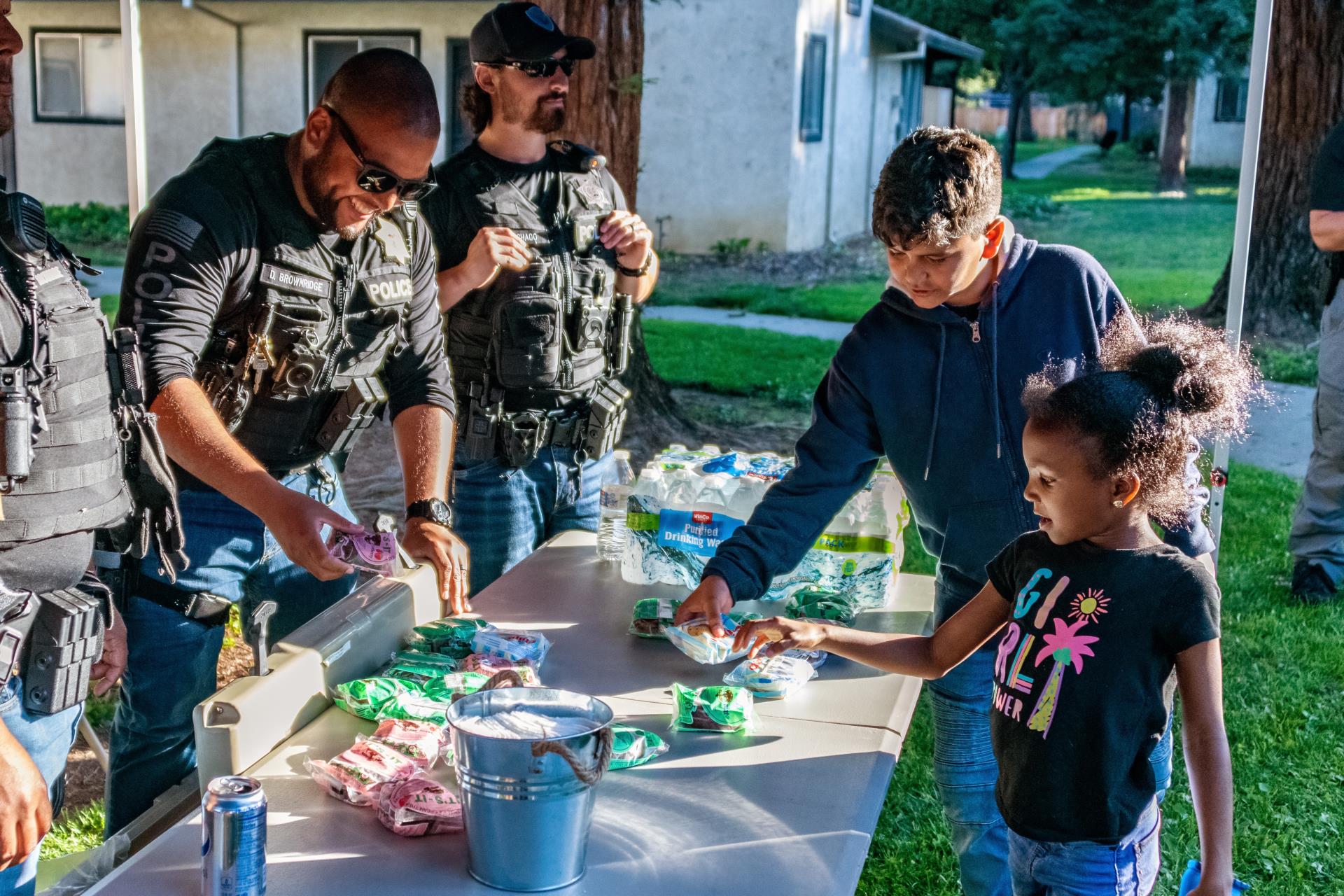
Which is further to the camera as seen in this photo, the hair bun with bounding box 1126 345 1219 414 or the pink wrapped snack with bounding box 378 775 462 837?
the hair bun with bounding box 1126 345 1219 414

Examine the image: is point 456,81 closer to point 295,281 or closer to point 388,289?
point 388,289

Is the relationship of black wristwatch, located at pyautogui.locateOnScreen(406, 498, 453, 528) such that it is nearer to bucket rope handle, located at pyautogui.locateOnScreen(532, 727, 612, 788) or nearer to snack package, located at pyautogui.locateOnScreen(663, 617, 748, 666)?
snack package, located at pyautogui.locateOnScreen(663, 617, 748, 666)

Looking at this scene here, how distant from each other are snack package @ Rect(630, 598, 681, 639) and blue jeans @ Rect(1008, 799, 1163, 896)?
91 cm

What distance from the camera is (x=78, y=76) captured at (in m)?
18.3

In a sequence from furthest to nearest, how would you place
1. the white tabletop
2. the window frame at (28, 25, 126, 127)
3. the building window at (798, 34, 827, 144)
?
the window frame at (28, 25, 126, 127) → the building window at (798, 34, 827, 144) → the white tabletop

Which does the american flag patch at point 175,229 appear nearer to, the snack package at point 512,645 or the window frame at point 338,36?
the snack package at point 512,645

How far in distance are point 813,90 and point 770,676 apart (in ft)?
53.4

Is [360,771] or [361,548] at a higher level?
[361,548]

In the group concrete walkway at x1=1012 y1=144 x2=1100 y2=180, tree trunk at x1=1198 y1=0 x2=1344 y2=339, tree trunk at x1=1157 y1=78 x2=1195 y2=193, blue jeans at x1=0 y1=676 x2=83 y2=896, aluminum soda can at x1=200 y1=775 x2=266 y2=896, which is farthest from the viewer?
concrete walkway at x1=1012 y1=144 x2=1100 y2=180

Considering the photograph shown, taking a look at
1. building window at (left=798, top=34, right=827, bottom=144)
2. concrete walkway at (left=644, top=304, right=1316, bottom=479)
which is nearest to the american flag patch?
concrete walkway at (left=644, top=304, right=1316, bottom=479)

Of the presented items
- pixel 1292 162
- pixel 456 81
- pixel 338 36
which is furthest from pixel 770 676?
pixel 338 36

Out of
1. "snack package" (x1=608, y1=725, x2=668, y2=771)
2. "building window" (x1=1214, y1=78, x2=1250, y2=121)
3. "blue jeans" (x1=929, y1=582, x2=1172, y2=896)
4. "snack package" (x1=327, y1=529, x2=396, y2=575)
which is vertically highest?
"building window" (x1=1214, y1=78, x2=1250, y2=121)

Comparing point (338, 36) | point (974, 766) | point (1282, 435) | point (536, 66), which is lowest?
point (1282, 435)

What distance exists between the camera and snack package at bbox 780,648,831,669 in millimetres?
2695
